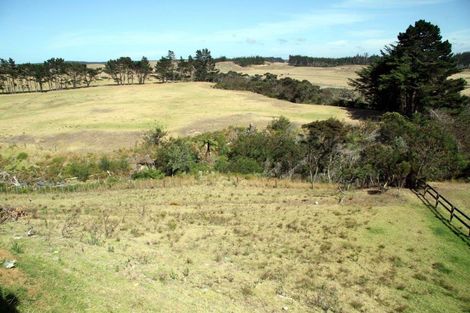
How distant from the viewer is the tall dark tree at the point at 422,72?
50781 millimetres

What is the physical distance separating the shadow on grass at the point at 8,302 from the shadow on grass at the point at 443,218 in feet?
62.1

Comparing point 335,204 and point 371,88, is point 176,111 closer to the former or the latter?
point 371,88

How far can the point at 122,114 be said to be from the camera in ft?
221

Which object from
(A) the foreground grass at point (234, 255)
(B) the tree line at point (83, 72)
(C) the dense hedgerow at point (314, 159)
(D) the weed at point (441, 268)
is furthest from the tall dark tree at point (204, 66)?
(D) the weed at point (441, 268)

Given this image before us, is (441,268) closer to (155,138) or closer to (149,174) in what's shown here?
(149,174)

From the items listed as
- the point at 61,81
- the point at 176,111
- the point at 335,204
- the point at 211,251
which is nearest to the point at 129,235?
the point at 211,251

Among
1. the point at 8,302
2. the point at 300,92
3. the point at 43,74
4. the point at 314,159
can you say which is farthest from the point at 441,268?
the point at 43,74

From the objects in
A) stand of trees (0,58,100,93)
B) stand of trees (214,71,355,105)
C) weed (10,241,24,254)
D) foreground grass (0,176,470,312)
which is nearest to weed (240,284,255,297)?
foreground grass (0,176,470,312)

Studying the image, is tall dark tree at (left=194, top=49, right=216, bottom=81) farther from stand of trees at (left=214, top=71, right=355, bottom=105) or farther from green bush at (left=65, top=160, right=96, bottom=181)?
green bush at (left=65, top=160, right=96, bottom=181)

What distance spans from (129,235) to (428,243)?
14351 millimetres

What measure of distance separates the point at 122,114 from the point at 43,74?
194 ft

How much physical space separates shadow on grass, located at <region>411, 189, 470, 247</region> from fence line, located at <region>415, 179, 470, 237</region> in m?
0.24

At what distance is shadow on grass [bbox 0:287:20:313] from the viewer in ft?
28.9

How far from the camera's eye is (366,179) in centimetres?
3156
